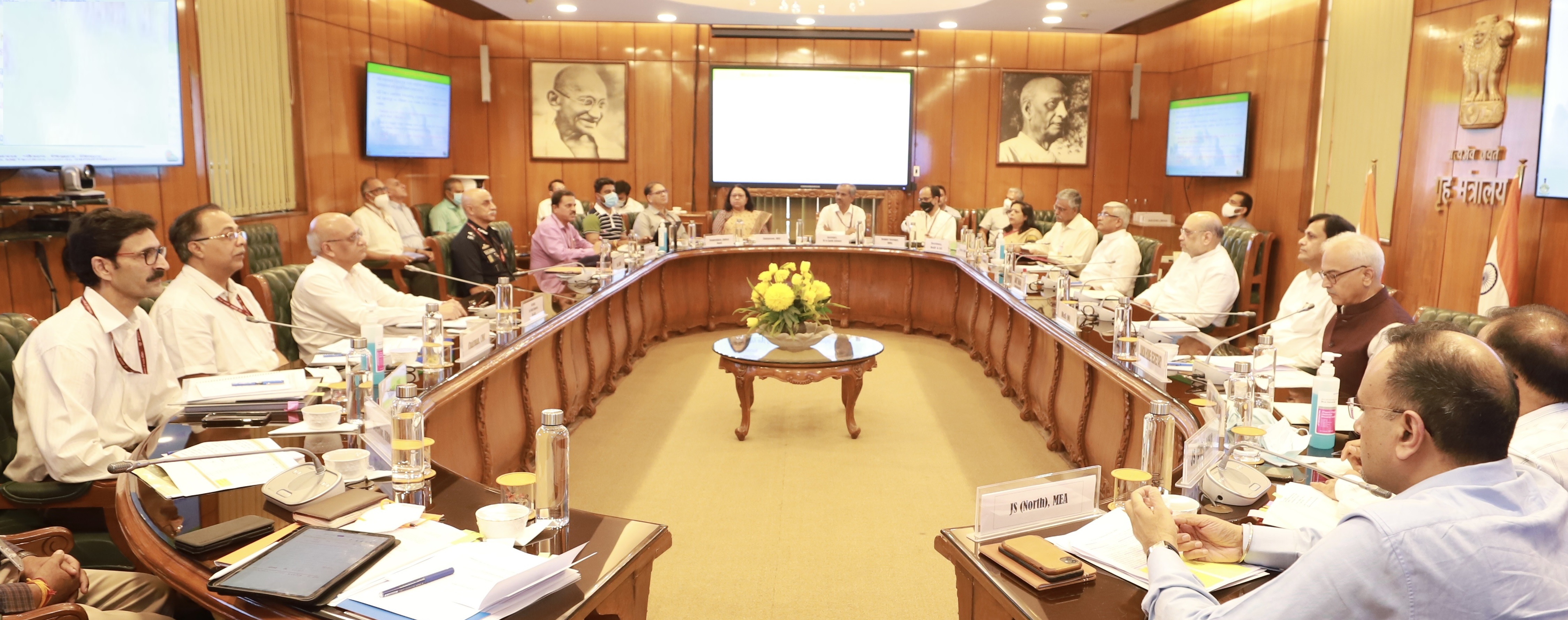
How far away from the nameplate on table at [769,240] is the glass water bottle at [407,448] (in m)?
5.63

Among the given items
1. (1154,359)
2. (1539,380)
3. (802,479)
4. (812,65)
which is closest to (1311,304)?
(1154,359)

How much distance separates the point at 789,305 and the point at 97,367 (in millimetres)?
2880

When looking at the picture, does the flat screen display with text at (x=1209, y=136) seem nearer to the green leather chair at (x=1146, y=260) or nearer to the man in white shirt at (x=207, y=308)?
the green leather chair at (x=1146, y=260)

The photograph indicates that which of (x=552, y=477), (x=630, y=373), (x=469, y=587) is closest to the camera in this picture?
(x=469, y=587)

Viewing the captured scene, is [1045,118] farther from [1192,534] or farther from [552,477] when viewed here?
[552,477]

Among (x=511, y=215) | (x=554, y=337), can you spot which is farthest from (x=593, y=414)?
(x=511, y=215)

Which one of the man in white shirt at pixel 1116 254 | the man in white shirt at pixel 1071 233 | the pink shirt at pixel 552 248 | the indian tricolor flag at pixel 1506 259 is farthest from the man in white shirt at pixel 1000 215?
the indian tricolor flag at pixel 1506 259

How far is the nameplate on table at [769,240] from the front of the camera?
7582 millimetres

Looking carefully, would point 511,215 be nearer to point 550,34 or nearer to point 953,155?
point 550,34

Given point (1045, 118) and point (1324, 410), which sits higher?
point (1045, 118)

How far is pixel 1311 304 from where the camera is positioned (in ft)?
12.4

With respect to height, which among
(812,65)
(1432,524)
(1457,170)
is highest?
(812,65)

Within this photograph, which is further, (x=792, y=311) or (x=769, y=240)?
(x=769, y=240)

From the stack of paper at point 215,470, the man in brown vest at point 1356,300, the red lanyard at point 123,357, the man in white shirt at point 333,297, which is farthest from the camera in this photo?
the man in white shirt at point 333,297
